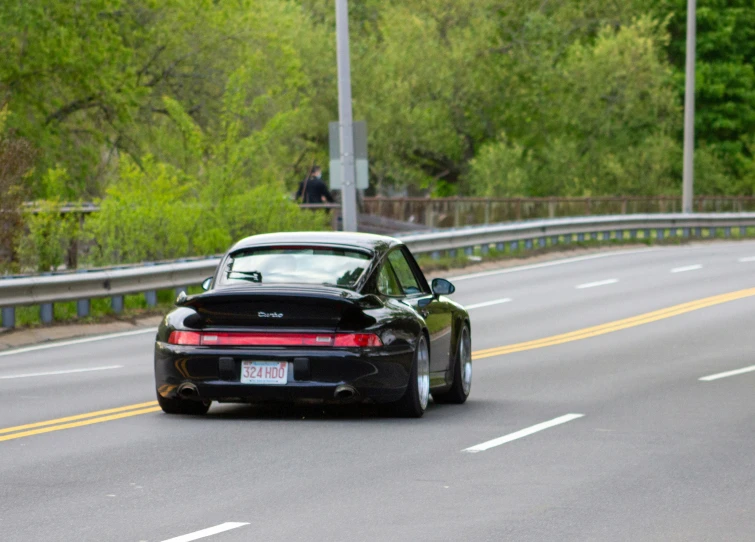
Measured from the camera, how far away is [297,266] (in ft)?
39.1

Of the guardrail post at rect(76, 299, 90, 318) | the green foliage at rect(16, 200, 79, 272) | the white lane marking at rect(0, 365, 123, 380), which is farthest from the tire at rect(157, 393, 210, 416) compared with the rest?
the green foliage at rect(16, 200, 79, 272)

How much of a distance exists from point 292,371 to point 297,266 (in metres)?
0.96

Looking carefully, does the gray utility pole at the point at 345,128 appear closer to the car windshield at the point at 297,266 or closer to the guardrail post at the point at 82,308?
the guardrail post at the point at 82,308

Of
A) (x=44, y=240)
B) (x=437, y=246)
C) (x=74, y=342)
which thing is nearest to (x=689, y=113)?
(x=437, y=246)

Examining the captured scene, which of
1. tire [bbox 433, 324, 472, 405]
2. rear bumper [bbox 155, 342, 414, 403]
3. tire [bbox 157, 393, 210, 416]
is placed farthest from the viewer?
tire [bbox 433, 324, 472, 405]

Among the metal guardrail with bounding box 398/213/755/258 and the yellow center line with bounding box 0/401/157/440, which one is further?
the metal guardrail with bounding box 398/213/755/258

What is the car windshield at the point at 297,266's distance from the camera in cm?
1179

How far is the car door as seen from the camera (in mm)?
12445

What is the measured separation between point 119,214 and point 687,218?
69.2 feet

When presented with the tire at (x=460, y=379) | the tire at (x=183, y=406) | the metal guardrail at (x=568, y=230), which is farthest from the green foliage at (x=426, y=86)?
the tire at (x=183, y=406)

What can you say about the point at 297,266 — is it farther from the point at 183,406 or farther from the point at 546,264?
the point at 546,264

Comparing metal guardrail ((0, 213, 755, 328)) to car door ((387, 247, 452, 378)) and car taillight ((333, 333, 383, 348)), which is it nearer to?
car door ((387, 247, 452, 378))

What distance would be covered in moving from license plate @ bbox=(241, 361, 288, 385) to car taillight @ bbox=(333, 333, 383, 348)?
1.36 feet

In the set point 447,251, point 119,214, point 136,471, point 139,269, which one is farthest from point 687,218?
point 136,471
